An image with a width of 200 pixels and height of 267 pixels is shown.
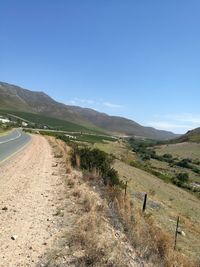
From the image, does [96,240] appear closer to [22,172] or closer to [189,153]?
[22,172]

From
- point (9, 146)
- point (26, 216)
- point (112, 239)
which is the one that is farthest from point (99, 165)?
point (9, 146)

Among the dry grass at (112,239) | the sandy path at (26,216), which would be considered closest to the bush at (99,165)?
the sandy path at (26,216)

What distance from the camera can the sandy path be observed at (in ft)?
26.1

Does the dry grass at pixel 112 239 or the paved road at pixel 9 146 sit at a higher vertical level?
the dry grass at pixel 112 239

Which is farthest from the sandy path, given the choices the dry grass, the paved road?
the paved road

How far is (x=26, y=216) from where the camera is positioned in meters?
11.0

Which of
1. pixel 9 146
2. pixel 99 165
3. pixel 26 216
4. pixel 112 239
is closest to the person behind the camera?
pixel 112 239

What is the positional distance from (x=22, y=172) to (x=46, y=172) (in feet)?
5.19

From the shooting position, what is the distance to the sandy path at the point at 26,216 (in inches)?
313

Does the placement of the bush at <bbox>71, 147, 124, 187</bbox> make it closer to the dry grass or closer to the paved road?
the paved road

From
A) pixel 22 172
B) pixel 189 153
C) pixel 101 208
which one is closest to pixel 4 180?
pixel 22 172

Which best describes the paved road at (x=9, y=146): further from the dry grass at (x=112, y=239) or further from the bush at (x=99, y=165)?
the dry grass at (x=112, y=239)

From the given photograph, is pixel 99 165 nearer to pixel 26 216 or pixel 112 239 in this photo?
pixel 26 216

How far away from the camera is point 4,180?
58.3 ft
